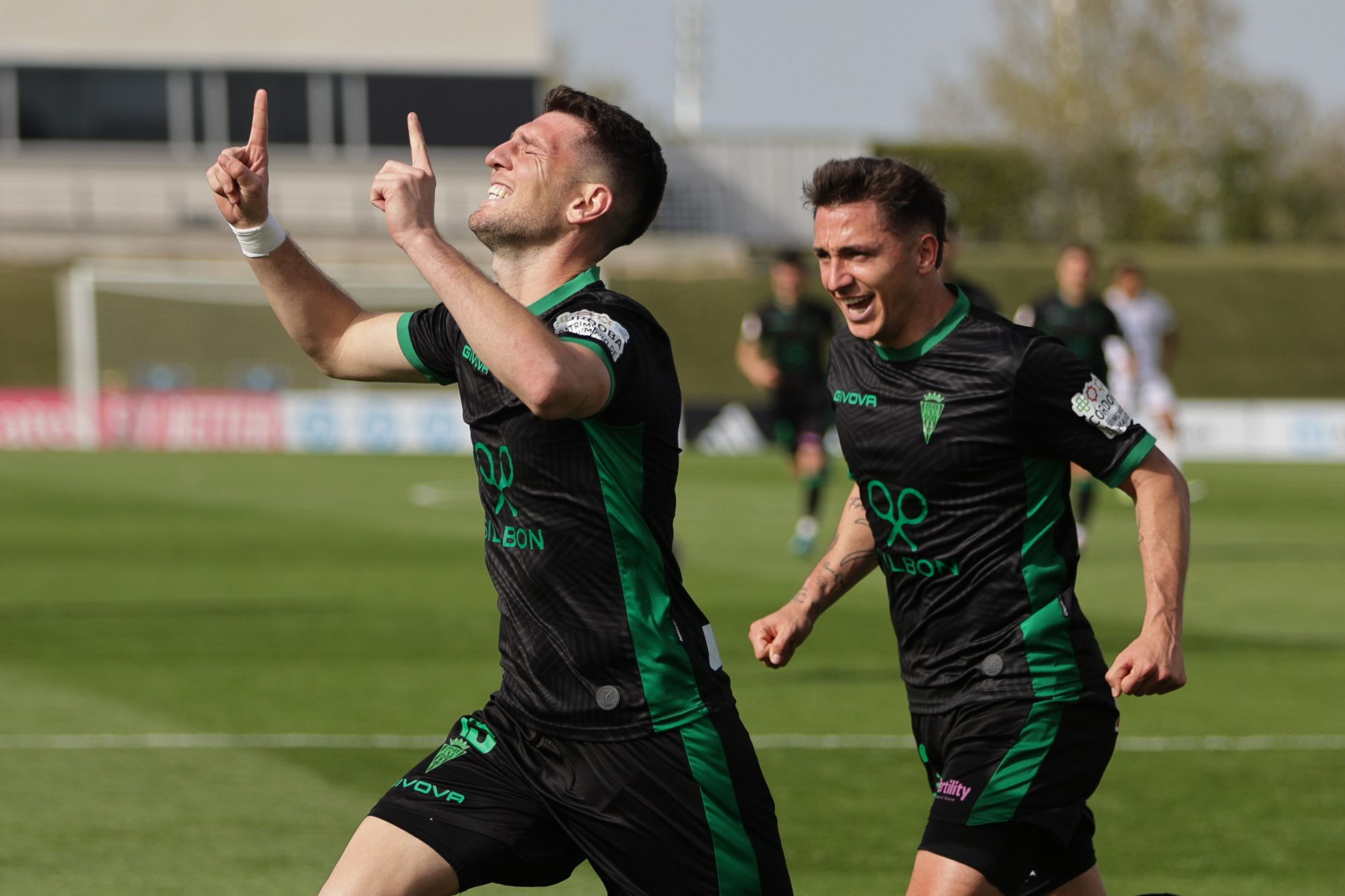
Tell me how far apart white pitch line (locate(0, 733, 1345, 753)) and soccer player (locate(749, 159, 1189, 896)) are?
12.1 ft

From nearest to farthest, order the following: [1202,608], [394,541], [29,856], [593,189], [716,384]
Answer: [593,189] → [29,856] → [1202,608] → [394,541] → [716,384]

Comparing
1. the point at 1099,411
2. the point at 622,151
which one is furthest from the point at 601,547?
the point at 1099,411

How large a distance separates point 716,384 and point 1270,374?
12461mm

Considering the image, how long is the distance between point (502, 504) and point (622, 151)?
76 centimetres

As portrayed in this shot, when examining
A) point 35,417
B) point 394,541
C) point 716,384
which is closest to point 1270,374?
point 716,384

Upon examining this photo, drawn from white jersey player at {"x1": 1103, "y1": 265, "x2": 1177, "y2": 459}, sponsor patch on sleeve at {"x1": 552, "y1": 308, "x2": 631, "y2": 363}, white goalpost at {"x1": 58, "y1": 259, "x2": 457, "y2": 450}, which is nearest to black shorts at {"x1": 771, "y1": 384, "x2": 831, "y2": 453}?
white jersey player at {"x1": 1103, "y1": 265, "x2": 1177, "y2": 459}

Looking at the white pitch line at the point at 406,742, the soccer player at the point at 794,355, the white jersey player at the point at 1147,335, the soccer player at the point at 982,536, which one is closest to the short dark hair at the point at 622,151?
the soccer player at the point at 982,536

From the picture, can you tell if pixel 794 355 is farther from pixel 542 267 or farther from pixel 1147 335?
pixel 542 267

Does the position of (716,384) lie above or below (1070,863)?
below

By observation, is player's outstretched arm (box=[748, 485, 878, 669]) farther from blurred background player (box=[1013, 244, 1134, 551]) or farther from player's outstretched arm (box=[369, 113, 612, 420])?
blurred background player (box=[1013, 244, 1134, 551])

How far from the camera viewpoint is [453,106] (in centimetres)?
4456

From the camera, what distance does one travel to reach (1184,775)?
7.59m

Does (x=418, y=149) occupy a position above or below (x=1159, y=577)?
above

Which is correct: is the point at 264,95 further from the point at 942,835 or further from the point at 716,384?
the point at 716,384
